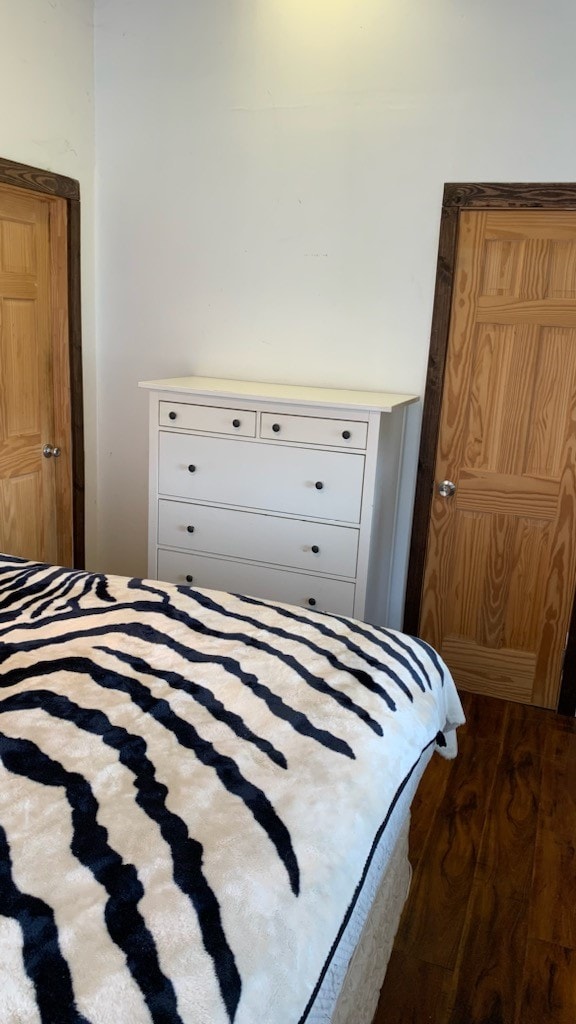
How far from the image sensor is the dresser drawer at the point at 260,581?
3.01 metres

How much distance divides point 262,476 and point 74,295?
1275mm

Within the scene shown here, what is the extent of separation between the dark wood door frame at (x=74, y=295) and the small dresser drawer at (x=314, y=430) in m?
1.08

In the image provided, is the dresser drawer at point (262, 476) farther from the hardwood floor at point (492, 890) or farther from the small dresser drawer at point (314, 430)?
the hardwood floor at point (492, 890)

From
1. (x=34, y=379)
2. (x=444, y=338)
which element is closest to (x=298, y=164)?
(x=444, y=338)

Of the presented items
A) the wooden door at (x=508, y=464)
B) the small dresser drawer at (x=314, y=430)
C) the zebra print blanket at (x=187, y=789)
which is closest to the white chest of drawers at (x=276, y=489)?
the small dresser drawer at (x=314, y=430)

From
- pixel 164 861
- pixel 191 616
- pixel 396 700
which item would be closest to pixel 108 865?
pixel 164 861

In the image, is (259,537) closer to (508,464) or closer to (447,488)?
(447,488)

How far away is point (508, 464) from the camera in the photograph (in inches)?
125

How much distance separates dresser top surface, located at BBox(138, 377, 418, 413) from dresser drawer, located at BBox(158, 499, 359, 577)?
46cm

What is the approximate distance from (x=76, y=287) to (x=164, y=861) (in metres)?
2.95

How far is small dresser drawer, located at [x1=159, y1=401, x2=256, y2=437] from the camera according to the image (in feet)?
9.85

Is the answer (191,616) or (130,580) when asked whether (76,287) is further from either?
(191,616)

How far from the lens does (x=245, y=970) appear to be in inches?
36.5

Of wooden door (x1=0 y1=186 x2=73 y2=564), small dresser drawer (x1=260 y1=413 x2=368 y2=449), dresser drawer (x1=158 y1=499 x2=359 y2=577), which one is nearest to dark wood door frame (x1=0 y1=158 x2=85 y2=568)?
wooden door (x1=0 y1=186 x2=73 y2=564)
